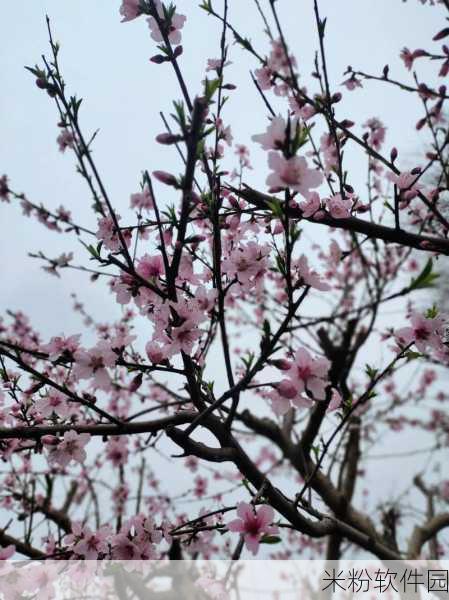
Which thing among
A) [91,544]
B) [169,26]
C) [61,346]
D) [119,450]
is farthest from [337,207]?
[119,450]

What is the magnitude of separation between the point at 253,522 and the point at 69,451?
1002mm

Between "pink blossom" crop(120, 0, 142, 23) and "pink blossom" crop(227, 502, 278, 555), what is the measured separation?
2.24 metres

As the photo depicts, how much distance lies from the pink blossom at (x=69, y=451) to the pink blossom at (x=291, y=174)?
1.47 metres

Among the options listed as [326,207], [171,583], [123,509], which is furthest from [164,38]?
[123,509]

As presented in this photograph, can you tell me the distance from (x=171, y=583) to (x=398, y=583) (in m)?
2.59

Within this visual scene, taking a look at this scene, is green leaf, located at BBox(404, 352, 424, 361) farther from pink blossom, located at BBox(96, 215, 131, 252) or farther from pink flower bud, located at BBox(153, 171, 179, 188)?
pink blossom, located at BBox(96, 215, 131, 252)

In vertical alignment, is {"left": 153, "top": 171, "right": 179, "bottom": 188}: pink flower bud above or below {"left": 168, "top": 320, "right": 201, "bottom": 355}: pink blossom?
above

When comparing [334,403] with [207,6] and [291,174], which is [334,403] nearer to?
[291,174]

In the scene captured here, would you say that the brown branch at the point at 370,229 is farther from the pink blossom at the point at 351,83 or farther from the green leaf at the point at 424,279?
the pink blossom at the point at 351,83

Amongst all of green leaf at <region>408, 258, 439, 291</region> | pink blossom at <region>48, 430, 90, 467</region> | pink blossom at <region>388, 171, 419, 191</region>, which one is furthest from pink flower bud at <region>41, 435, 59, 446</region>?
pink blossom at <region>388, 171, 419, 191</region>

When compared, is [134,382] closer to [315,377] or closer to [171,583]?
[315,377]

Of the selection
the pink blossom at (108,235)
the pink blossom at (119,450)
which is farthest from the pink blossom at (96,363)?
the pink blossom at (119,450)

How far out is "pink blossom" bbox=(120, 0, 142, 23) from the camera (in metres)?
1.82

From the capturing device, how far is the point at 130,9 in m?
1.85
